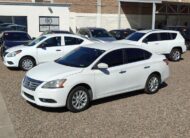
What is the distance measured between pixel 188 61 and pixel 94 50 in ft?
36.7

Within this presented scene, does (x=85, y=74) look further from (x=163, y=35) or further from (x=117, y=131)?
(x=163, y=35)

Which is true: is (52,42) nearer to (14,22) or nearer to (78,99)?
(78,99)

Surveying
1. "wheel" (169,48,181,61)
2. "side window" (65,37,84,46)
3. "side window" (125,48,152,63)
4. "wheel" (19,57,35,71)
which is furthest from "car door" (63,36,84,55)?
"wheel" (169,48,181,61)

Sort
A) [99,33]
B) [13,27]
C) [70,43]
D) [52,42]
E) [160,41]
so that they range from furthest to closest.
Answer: [13,27] → [99,33] → [160,41] → [70,43] → [52,42]

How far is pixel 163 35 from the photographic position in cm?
1969

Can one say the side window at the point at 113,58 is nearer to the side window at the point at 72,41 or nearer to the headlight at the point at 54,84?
the headlight at the point at 54,84

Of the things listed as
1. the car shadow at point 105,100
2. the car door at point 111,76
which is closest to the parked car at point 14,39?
the car shadow at point 105,100

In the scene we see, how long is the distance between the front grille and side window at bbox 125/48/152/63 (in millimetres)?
2804

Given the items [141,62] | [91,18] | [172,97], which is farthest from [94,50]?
[91,18]

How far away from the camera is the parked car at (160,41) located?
18941mm

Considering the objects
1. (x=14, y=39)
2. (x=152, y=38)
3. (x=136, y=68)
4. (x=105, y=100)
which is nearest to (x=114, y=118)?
(x=105, y=100)

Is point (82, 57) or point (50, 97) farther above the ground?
point (82, 57)

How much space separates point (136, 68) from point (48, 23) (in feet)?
61.9

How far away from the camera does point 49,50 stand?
51.8 feet
